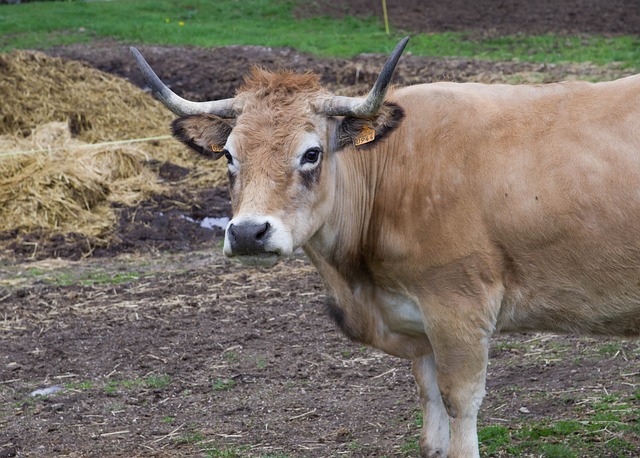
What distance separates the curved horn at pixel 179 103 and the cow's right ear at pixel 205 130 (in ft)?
0.19

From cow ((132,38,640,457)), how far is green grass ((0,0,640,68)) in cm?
1283

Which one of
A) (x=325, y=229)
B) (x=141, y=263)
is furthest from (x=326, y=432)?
(x=141, y=263)

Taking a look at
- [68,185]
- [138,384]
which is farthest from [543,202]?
[68,185]

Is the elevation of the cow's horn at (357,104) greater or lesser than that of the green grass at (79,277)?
greater

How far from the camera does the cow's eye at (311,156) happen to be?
18.8 feet

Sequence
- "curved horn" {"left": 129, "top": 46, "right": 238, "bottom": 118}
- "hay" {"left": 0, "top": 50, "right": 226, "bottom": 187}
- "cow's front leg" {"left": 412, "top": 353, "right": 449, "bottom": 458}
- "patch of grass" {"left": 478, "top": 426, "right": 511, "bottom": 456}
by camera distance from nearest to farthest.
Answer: "curved horn" {"left": 129, "top": 46, "right": 238, "bottom": 118}
"cow's front leg" {"left": 412, "top": 353, "right": 449, "bottom": 458}
"patch of grass" {"left": 478, "top": 426, "right": 511, "bottom": 456}
"hay" {"left": 0, "top": 50, "right": 226, "bottom": 187}

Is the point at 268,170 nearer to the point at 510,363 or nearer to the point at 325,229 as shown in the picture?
the point at 325,229

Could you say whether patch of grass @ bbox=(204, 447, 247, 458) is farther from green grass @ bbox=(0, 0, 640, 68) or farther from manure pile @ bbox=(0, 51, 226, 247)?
green grass @ bbox=(0, 0, 640, 68)

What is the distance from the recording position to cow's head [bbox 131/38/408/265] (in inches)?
213

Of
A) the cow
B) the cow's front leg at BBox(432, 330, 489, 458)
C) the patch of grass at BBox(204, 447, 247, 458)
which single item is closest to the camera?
the cow

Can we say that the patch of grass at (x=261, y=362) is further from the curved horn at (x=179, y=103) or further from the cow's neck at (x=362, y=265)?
the curved horn at (x=179, y=103)

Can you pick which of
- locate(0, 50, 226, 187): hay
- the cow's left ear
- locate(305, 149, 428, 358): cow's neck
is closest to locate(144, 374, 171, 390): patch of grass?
locate(305, 149, 428, 358): cow's neck

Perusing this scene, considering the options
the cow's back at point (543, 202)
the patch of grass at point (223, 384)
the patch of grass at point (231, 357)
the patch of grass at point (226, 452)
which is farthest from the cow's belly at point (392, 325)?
the patch of grass at point (231, 357)

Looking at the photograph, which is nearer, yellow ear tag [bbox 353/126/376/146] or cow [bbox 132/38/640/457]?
cow [bbox 132/38/640/457]
